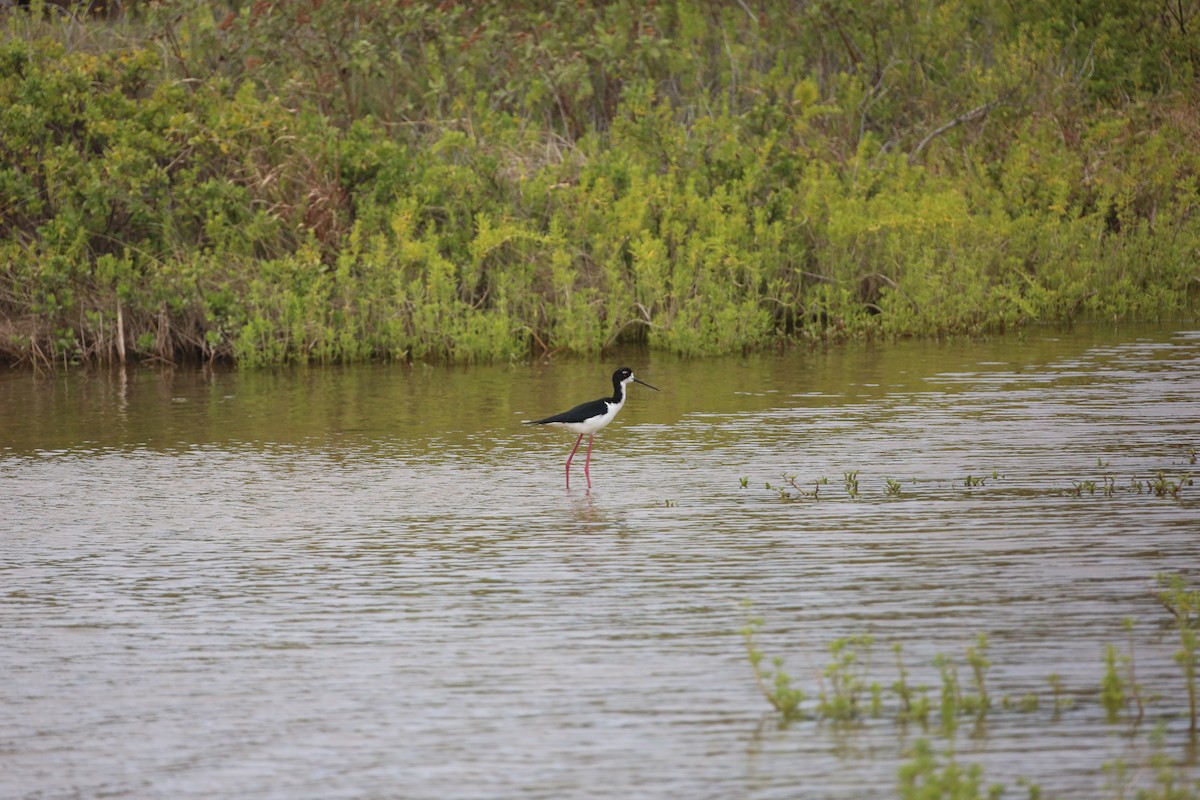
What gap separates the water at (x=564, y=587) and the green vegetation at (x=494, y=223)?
3905 mm

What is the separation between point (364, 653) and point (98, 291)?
43.9ft

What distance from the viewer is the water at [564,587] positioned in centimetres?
609

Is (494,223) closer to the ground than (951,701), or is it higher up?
higher up

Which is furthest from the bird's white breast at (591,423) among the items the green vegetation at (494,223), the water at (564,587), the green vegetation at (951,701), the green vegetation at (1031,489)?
the green vegetation at (494,223)

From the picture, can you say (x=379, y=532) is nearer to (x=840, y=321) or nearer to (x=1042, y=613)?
(x=1042, y=613)

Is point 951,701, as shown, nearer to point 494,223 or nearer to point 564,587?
point 564,587

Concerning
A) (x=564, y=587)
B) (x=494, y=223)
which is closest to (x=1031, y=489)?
(x=564, y=587)

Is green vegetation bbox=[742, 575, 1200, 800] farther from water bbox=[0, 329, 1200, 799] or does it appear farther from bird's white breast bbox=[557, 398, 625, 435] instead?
bird's white breast bbox=[557, 398, 625, 435]

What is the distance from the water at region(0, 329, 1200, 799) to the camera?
A: 6086mm

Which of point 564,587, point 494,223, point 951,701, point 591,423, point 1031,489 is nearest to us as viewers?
point 951,701

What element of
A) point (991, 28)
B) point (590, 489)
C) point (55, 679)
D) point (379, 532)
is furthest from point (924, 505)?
point (991, 28)

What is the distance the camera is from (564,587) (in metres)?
8.51

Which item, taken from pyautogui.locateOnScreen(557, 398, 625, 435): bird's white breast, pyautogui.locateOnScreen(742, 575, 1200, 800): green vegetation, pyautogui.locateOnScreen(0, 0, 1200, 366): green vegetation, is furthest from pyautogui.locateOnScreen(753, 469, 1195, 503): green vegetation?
pyautogui.locateOnScreen(0, 0, 1200, 366): green vegetation

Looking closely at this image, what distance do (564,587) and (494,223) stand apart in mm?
11912
